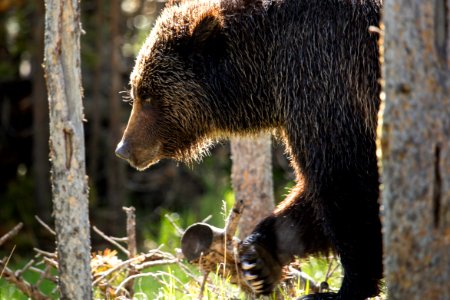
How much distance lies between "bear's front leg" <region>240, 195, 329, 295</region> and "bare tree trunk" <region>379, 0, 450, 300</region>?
2157 mm

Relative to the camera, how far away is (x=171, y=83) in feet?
18.4

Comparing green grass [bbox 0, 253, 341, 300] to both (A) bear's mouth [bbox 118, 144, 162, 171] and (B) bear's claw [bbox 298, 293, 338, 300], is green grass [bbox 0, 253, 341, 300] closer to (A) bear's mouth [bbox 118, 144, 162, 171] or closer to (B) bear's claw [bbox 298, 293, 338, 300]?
A: (B) bear's claw [bbox 298, 293, 338, 300]

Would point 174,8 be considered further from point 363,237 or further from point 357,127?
point 363,237

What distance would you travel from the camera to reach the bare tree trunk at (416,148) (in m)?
3.21

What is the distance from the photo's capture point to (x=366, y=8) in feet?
16.1

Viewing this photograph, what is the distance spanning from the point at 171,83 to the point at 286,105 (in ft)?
2.96

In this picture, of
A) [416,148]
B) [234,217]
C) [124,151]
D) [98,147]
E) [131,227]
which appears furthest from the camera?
[98,147]

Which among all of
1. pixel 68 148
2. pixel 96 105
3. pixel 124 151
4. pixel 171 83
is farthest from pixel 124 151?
pixel 96 105

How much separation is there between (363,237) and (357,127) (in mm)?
673

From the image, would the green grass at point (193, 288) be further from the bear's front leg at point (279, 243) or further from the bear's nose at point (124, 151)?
the bear's nose at point (124, 151)

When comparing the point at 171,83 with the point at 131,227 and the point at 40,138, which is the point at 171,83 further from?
the point at 40,138

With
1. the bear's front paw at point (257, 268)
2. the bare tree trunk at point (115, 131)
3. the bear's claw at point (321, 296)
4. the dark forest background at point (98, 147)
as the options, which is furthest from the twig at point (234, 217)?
the bare tree trunk at point (115, 131)

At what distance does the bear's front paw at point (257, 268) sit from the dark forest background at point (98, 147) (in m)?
5.27

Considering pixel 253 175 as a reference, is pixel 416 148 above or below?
above
